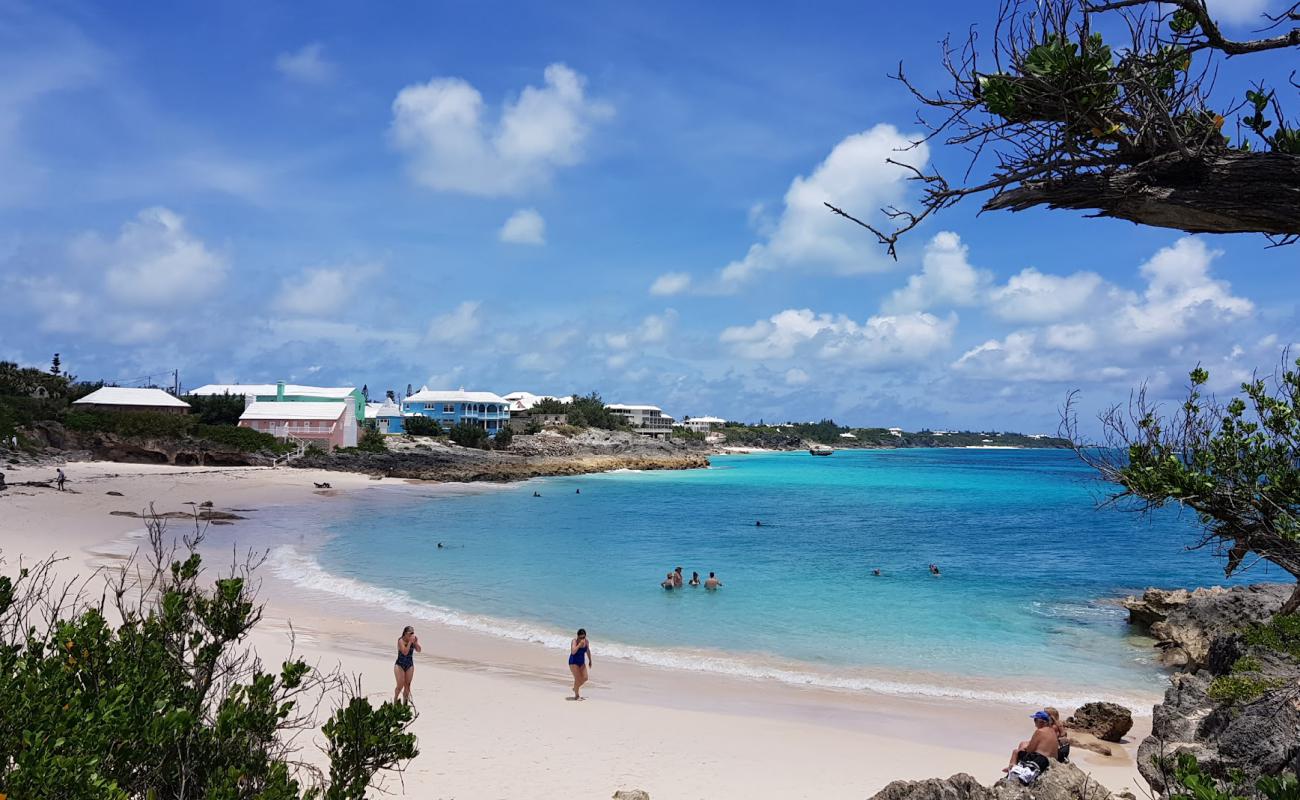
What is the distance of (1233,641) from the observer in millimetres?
7840

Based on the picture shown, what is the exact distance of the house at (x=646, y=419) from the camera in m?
124

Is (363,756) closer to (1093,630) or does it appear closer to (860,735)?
(860,735)

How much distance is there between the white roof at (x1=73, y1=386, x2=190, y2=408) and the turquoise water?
88.3 ft

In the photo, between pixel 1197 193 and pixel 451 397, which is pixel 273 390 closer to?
pixel 451 397

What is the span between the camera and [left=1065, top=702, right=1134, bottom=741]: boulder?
990cm

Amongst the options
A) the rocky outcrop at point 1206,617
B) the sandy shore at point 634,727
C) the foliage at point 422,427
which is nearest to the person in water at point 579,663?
the sandy shore at point 634,727

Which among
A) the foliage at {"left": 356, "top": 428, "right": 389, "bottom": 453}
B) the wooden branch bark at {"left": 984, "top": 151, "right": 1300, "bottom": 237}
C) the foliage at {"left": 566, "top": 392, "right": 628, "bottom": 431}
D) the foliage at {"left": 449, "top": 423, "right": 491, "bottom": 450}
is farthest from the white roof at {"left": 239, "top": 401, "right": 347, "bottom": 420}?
the wooden branch bark at {"left": 984, "top": 151, "right": 1300, "bottom": 237}

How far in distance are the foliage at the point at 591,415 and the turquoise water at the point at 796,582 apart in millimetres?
58589

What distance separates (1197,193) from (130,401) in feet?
228

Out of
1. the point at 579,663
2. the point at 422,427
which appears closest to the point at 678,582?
the point at 579,663

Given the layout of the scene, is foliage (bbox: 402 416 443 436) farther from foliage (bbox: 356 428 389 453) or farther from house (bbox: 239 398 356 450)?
house (bbox: 239 398 356 450)

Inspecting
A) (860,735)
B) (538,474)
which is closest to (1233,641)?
(860,735)

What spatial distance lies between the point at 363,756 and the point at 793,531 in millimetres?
34519

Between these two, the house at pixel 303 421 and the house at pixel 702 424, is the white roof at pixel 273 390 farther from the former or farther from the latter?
the house at pixel 702 424
